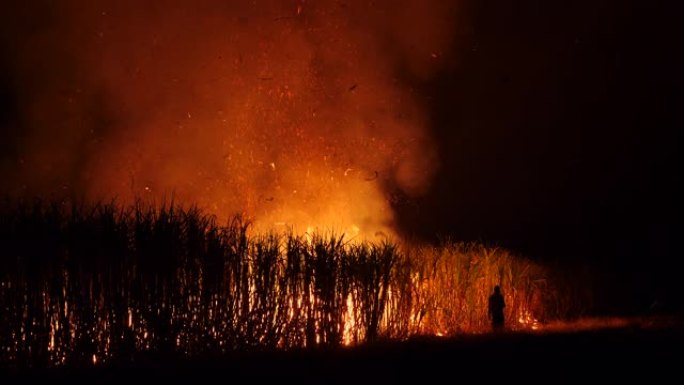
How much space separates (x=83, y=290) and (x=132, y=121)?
8.28m

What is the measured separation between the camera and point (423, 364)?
9.10 metres

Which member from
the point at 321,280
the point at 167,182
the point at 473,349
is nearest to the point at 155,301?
the point at 321,280

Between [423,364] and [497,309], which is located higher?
[497,309]

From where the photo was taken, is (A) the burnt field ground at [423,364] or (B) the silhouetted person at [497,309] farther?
(B) the silhouetted person at [497,309]

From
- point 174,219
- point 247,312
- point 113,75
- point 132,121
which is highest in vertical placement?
point 113,75

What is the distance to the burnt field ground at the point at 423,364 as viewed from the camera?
852cm

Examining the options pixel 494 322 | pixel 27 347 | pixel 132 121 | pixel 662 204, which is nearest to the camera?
pixel 27 347

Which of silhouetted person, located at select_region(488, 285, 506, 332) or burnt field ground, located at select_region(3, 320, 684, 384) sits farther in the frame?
silhouetted person, located at select_region(488, 285, 506, 332)

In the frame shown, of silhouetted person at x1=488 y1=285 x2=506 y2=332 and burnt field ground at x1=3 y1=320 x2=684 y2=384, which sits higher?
silhouetted person at x1=488 y1=285 x2=506 y2=332

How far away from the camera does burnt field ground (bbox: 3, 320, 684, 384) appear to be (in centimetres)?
852

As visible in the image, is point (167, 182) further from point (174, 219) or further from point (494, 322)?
point (494, 322)

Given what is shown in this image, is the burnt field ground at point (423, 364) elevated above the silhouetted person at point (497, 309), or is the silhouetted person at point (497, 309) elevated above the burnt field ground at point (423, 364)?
the silhouetted person at point (497, 309)

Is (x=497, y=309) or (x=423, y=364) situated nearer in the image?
(x=423, y=364)

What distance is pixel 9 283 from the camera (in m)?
8.91
